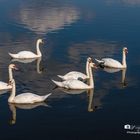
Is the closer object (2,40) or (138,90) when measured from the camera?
(138,90)

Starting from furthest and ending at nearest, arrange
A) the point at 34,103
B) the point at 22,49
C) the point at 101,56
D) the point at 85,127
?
the point at 22,49 → the point at 101,56 → the point at 34,103 → the point at 85,127

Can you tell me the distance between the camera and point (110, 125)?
23.2 metres

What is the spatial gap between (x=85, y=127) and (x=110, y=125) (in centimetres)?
114

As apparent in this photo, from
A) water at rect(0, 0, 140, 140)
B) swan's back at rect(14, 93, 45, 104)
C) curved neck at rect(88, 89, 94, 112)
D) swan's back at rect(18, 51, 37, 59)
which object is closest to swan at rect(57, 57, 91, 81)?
water at rect(0, 0, 140, 140)

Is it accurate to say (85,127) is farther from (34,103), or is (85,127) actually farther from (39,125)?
(34,103)

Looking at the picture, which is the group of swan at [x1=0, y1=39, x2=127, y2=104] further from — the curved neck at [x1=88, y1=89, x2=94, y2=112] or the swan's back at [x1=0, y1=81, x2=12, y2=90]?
the curved neck at [x1=88, y1=89, x2=94, y2=112]

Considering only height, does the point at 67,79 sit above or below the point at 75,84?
below

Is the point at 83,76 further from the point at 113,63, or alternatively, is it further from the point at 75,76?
the point at 113,63

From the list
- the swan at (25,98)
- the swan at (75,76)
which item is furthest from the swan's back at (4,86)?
the swan at (75,76)

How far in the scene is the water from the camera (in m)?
23.1

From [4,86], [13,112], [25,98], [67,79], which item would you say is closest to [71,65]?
[67,79]

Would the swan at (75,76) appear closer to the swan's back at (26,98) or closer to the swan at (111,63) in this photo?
the swan at (111,63)

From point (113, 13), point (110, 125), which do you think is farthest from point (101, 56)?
point (113, 13)

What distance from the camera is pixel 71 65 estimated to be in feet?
107
